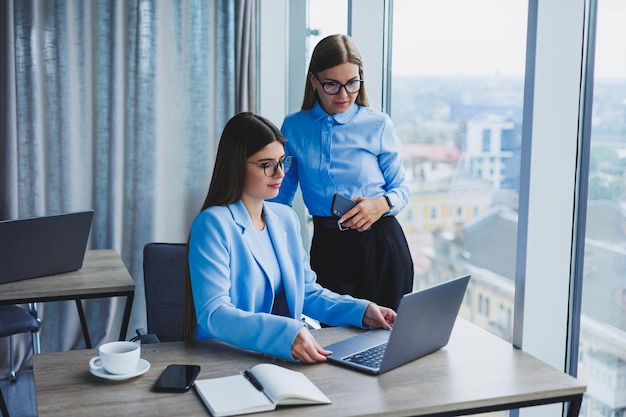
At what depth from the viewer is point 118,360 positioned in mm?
1573

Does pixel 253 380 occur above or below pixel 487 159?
below

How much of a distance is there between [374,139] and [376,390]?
3.74 feet

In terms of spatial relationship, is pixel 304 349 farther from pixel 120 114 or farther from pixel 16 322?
pixel 120 114

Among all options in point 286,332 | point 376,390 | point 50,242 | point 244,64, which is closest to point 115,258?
point 50,242

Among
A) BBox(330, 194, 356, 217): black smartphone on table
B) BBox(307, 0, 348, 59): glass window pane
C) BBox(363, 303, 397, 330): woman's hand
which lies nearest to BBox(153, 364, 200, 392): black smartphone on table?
BBox(363, 303, 397, 330): woman's hand

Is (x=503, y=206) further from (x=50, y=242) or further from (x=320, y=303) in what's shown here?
(x=50, y=242)

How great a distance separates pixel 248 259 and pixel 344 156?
68 cm

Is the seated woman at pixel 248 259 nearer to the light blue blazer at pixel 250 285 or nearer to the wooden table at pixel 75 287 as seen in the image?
the light blue blazer at pixel 250 285

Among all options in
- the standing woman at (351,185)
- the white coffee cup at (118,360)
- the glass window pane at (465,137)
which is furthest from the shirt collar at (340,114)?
the white coffee cup at (118,360)

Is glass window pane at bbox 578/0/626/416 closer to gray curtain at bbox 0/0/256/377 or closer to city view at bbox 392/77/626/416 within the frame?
city view at bbox 392/77/626/416

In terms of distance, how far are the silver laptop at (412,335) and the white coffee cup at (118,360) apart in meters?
0.46

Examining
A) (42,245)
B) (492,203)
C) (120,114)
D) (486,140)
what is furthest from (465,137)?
(120,114)

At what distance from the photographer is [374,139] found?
8.11ft

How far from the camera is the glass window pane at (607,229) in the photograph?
1.83 meters
